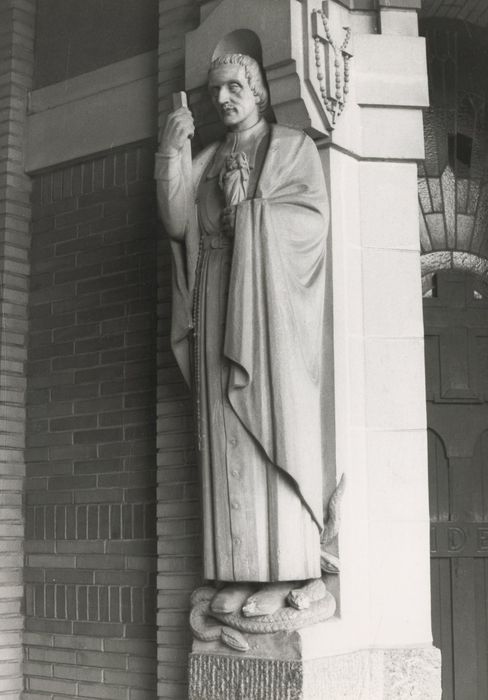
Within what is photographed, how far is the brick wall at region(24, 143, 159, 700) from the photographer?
19.9 feet

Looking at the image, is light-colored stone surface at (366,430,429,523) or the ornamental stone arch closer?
light-colored stone surface at (366,430,429,523)

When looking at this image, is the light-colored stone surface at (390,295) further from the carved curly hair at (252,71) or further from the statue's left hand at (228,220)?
the carved curly hair at (252,71)

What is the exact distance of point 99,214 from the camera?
653cm

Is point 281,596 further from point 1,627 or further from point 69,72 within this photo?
point 69,72

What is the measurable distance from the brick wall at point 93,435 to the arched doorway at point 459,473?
1.51 meters

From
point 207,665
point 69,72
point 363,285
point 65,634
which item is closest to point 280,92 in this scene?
point 363,285

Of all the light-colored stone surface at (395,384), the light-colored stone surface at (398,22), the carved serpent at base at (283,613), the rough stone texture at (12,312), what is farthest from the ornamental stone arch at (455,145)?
the rough stone texture at (12,312)

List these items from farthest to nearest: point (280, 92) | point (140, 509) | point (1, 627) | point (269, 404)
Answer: point (1, 627) < point (140, 509) < point (280, 92) < point (269, 404)

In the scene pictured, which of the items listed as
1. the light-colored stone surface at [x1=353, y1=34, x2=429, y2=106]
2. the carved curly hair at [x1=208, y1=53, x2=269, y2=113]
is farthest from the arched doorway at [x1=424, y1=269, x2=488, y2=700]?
the carved curly hair at [x1=208, y1=53, x2=269, y2=113]

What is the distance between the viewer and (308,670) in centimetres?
474

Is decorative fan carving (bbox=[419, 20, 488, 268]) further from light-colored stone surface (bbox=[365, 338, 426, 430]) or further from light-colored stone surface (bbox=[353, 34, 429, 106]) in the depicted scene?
light-colored stone surface (bbox=[365, 338, 426, 430])

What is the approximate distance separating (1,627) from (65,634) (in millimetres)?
419

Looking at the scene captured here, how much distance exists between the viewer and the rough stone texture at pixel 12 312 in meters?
6.52

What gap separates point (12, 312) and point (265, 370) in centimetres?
238
